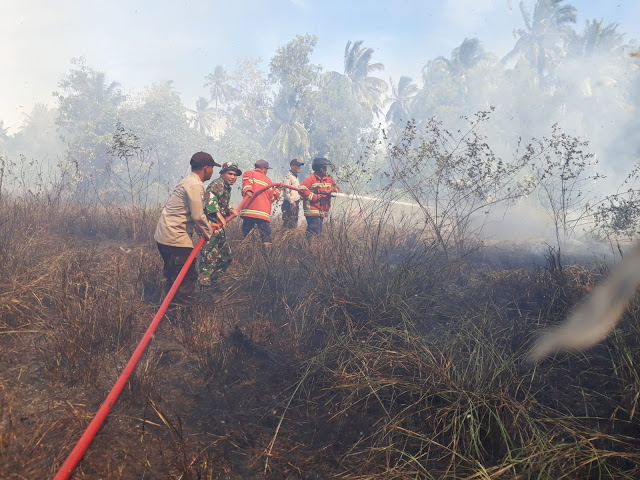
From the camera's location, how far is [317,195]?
717 cm

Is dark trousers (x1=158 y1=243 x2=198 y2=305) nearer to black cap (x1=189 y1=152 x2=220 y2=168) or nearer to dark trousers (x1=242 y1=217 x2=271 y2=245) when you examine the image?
black cap (x1=189 y1=152 x2=220 y2=168)

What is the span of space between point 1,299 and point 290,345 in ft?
8.25

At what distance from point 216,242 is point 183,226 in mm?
822

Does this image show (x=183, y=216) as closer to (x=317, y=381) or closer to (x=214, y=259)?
(x=214, y=259)

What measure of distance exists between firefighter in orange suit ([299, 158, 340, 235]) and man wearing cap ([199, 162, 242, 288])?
1.89 meters

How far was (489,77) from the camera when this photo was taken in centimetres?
3531

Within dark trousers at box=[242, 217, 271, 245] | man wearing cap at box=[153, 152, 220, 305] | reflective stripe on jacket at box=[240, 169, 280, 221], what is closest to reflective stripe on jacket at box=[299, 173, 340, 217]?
reflective stripe on jacket at box=[240, 169, 280, 221]

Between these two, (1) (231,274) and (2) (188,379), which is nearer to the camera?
(2) (188,379)

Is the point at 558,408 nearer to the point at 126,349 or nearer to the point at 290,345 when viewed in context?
the point at 290,345

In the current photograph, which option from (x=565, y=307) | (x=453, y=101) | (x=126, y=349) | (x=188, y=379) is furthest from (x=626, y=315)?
(x=453, y=101)

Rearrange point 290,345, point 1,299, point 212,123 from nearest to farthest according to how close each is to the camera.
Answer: point 1,299 < point 290,345 < point 212,123

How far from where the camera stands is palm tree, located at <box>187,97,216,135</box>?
51.7 metres

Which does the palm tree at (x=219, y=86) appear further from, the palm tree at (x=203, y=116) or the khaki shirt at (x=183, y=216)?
the khaki shirt at (x=183, y=216)

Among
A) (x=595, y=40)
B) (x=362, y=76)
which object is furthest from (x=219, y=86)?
(x=595, y=40)
